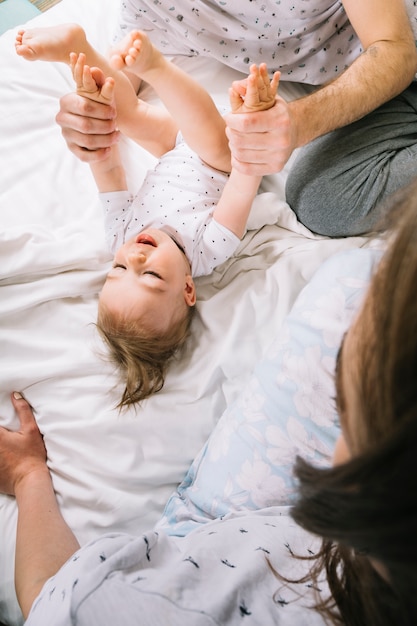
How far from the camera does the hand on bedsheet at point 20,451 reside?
3.07 feet

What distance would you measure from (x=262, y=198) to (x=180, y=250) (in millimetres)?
243

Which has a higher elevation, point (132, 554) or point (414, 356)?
point (414, 356)

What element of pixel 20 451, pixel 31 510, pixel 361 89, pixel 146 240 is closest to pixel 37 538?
pixel 31 510

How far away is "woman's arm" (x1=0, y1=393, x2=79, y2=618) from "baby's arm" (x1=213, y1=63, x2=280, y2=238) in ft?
1.99

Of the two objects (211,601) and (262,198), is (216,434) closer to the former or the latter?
(211,601)

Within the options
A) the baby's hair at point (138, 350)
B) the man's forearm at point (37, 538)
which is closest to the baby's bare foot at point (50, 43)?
the baby's hair at point (138, 350)

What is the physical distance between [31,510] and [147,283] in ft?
1.64

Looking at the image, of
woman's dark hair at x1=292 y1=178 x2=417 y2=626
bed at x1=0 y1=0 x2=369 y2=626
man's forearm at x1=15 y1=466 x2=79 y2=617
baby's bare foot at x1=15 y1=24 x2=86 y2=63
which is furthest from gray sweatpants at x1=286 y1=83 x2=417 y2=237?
man's forearm at x1=15 y1=466 x2=79 y2=617

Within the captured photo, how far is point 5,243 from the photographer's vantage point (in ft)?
3.59

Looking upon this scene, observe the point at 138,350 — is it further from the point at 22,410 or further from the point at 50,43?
the point at 50,43

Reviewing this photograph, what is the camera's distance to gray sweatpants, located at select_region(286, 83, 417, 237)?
1.09 metres

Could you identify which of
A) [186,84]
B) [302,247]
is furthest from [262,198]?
[186,84]

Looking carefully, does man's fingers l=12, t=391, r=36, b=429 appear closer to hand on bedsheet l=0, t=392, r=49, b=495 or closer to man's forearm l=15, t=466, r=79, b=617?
hand on bedsheet l=0, t=392, r=49, b=495

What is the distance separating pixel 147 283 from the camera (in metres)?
1.06
